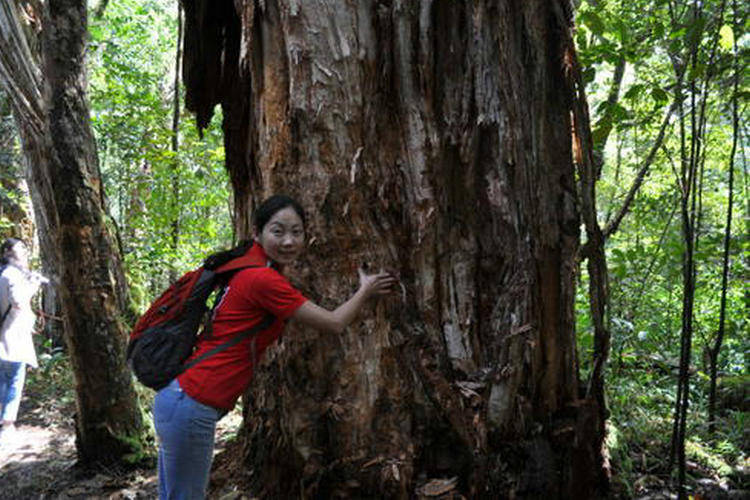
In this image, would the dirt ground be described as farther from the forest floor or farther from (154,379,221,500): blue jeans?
(154,379,221,500): blue jeans

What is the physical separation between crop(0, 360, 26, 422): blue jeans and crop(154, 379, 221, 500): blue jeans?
13.7ft

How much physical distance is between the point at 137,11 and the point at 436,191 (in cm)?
1175

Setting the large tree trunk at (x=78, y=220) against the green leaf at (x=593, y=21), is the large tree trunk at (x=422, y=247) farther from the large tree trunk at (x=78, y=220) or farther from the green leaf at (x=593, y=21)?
the large tree trunk at (x=78, y=220)

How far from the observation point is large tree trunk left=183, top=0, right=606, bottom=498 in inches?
129

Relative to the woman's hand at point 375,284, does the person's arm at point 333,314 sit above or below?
below

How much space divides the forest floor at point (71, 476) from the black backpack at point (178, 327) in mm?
1526

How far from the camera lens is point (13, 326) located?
5766 millimetres

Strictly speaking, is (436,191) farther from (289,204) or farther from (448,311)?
(289,204)

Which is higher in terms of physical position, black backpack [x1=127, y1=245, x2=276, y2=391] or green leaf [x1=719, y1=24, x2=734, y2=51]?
green leaf [x1=719, y1=24, x2=734, y2=51]

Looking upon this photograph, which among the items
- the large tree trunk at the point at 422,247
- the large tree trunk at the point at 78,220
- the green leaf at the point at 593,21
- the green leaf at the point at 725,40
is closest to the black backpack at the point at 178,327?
the large tree trunk at the point at 422,247

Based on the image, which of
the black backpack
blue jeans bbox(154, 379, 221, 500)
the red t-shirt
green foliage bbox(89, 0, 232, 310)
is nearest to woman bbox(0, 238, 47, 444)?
green foliage bbox(89, 0, 232, 310)

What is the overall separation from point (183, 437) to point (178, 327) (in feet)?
1.61

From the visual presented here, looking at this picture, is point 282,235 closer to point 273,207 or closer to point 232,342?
point 273,207

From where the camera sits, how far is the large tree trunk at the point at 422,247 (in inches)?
129
